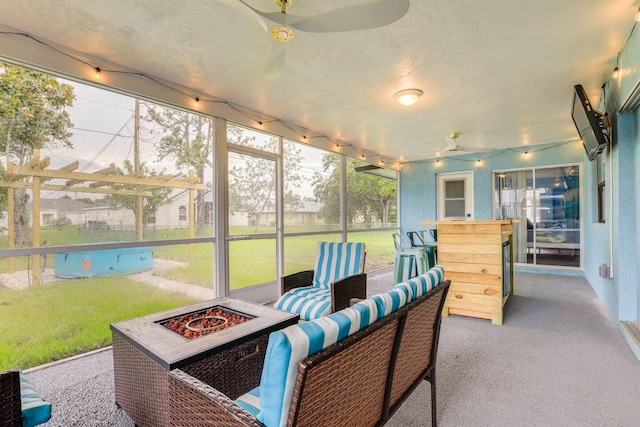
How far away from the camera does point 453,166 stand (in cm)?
708

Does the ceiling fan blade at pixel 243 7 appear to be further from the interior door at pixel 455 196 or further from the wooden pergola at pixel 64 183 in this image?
the interior door at pixel 455 196

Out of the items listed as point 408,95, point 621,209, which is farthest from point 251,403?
point 621,209

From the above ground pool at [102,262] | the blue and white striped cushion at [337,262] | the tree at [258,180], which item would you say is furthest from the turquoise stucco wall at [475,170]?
the above ground pool at [102,262]

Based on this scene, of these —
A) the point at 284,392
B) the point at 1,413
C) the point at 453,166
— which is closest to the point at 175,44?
the point at 1,413

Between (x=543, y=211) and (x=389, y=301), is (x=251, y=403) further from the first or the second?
(x=543, y=211)

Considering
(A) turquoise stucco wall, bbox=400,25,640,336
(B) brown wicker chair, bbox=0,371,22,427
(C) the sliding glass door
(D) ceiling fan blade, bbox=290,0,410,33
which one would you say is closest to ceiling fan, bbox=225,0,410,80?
(D) ceiling fan blade, bbox=290,0,410,33

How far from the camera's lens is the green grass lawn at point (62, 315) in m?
2.40

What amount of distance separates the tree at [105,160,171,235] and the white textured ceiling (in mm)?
983

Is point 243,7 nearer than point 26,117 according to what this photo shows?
Yes

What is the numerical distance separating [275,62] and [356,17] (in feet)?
2.29

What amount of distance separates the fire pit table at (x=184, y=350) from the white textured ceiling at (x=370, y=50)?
183cm

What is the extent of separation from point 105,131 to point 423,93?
341cm

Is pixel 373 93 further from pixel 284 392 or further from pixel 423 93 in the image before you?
pixel 284 392

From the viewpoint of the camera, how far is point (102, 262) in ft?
9.28
